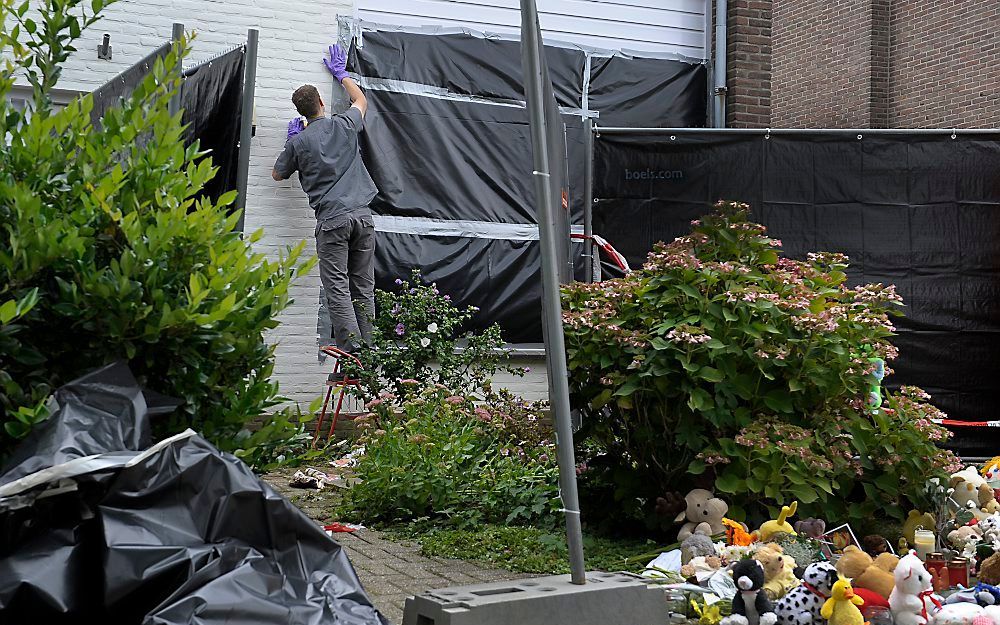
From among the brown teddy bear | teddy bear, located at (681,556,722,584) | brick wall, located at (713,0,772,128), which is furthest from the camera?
brick wall, located at (713,0,772,128)

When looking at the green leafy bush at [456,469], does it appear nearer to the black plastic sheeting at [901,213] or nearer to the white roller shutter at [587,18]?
the black plastic sheeting at [901,213]

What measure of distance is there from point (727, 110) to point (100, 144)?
29.1ft

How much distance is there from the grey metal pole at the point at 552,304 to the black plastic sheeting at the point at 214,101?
4108 millimetres

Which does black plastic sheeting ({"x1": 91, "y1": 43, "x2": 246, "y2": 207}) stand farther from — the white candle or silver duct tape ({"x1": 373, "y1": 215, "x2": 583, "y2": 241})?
the white candle

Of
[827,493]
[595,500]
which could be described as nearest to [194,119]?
[595,500]

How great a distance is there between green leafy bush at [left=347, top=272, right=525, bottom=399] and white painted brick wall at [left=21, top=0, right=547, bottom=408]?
0.75 m

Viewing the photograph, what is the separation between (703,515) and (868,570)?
3.27 ft

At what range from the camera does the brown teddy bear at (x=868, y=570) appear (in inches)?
144

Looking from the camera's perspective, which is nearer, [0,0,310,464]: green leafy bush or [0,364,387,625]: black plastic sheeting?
[0,364,387,625]: black plastic sheeting

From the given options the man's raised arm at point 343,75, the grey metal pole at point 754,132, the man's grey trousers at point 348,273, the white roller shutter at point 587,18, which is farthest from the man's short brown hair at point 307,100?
the grey metal pole at point 754,132

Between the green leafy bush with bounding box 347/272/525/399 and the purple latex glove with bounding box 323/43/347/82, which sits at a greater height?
the purple latex glove with bounding box 323/43/347/82

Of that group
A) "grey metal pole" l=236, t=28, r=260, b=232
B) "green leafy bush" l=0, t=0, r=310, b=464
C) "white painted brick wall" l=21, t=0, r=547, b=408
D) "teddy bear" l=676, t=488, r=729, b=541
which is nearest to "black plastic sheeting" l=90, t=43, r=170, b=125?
"grey metal pole" l=236, t=28, r=260, b=232

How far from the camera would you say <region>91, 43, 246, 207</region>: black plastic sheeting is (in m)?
6.88

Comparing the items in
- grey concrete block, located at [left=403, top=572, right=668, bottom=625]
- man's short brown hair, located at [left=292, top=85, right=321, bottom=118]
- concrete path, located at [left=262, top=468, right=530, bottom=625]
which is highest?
man's short brown hair, located at [left=292, top=85, right=321, bottom=118]
